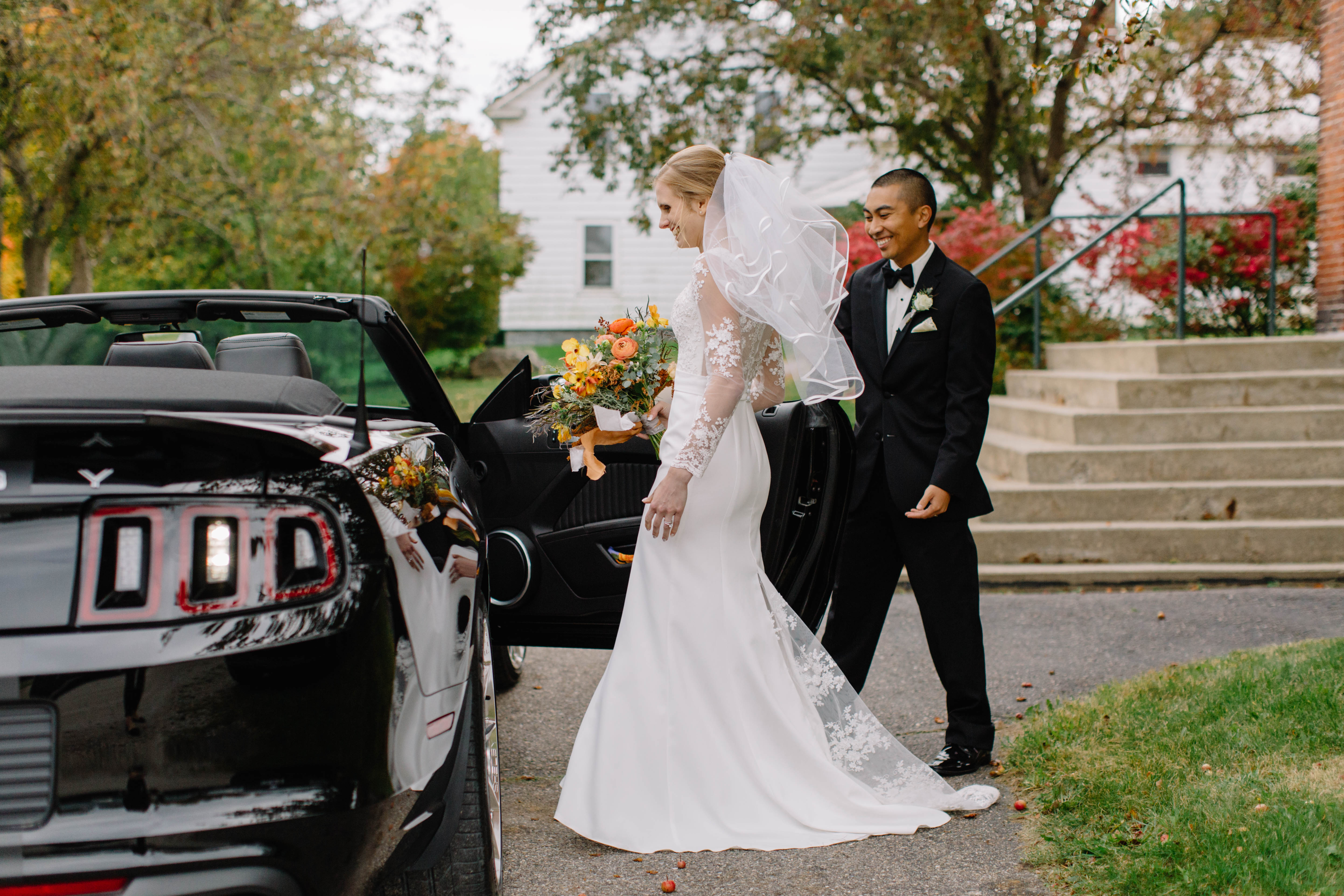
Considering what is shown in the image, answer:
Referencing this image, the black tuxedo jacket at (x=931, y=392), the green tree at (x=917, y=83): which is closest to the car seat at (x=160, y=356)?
the black tuxedo jacket at (x=931, y=392)

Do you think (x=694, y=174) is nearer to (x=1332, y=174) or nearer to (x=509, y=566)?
(x=509, y=566)

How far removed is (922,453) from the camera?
3824 mm

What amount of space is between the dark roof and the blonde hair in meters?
1.43

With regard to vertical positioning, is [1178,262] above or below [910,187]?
above

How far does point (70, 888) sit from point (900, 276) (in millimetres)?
3164

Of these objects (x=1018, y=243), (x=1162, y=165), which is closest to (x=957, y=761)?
(x=1018, y=243)

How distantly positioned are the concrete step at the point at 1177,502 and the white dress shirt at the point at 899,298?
12.0 ft

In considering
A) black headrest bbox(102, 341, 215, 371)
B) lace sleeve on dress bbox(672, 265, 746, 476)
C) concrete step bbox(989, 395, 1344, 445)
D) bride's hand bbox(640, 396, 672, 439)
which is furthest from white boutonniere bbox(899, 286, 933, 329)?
concrete step bbox(989, 395, 1344, 445)

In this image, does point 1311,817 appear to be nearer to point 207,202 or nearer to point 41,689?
point 41,689

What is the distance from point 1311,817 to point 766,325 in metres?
2.12

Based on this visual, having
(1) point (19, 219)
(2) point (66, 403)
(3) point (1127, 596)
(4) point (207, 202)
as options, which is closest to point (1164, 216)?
(3) point (1127, 596)

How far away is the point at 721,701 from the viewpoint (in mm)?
3389

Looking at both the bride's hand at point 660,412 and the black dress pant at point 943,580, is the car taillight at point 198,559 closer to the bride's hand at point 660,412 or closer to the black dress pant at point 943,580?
the bride's hand at point 660,412

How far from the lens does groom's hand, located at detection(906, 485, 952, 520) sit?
12.2 feet
